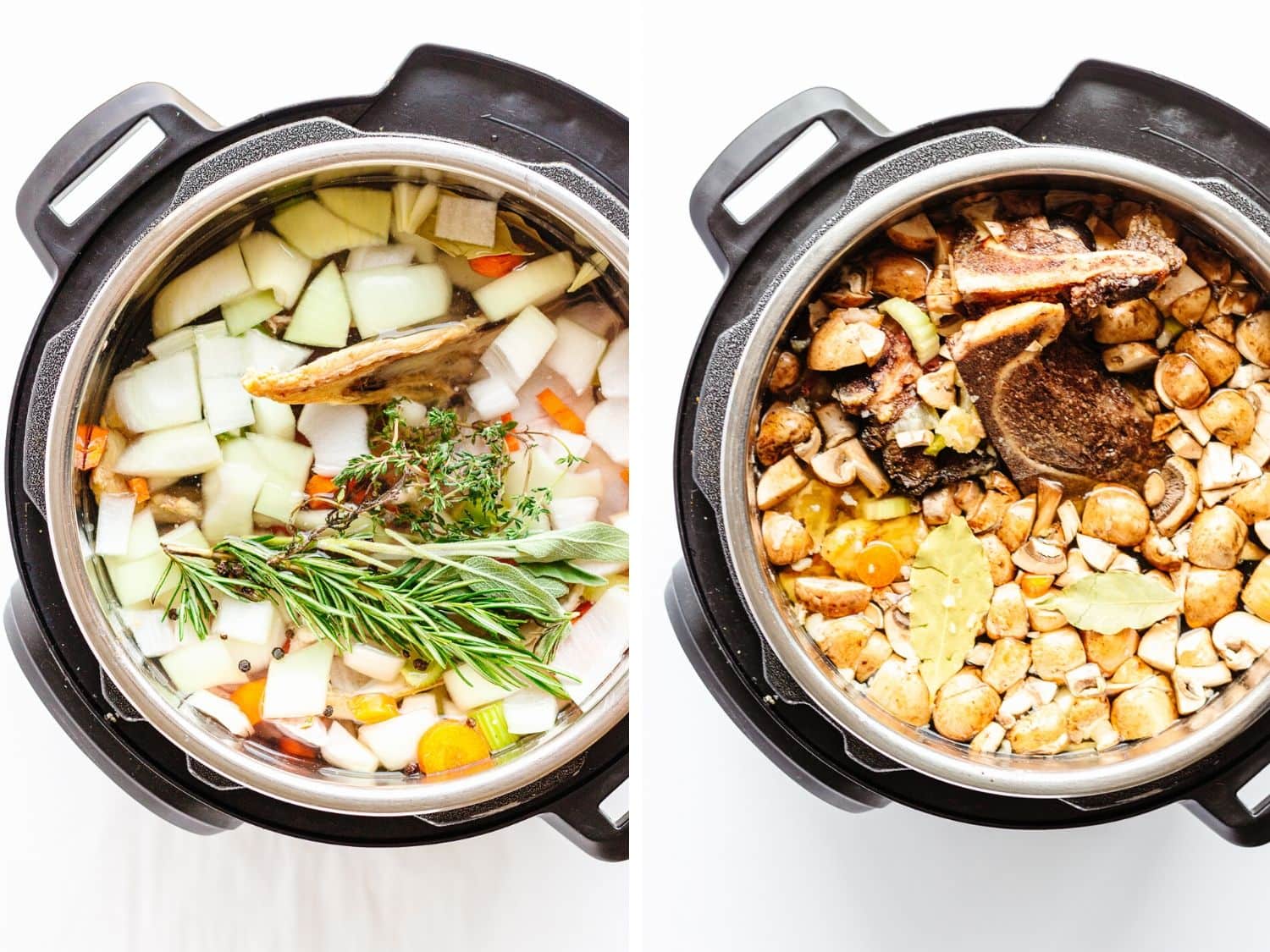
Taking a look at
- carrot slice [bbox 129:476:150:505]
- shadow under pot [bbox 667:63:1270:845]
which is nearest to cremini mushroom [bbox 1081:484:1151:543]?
shadow under pot [bbox 667:63:1270:845]

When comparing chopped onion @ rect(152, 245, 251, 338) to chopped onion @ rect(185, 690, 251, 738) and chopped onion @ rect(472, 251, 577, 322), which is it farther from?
chopped onion @ rect(185, 690, 251, 738)

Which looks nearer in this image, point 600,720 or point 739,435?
point 739,435

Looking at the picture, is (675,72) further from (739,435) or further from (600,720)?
(600,720)

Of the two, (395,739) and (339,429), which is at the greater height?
(339,429)

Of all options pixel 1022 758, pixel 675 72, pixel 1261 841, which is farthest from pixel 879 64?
pixel 1261 841

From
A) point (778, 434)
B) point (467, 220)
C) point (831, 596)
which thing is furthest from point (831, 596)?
point (467, 220)

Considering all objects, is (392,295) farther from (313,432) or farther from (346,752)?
(346,752)
